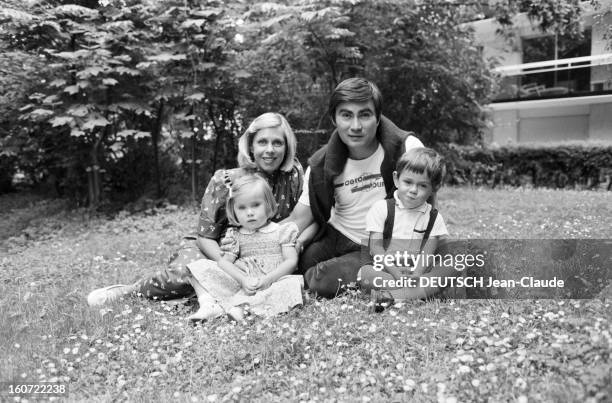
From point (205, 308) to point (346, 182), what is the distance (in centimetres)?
142

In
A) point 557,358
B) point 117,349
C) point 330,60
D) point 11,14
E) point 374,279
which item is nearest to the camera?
point 557,358

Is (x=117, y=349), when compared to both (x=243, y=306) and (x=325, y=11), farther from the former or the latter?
(x=325, y=11)

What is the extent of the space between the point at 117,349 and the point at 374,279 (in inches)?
67.7

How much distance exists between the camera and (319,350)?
2889 millimetres

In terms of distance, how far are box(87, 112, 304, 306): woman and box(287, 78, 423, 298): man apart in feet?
0.96

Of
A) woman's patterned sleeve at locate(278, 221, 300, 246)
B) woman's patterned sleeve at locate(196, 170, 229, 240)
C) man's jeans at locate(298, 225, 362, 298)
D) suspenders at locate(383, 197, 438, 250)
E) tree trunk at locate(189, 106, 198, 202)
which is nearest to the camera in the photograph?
suspenders at locate(383, 197, 438, 250)

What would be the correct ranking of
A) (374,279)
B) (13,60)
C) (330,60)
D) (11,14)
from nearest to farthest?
(374,279) → (11,14) → (13,60) → (330,60)

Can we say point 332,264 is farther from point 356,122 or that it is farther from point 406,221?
point 356,122

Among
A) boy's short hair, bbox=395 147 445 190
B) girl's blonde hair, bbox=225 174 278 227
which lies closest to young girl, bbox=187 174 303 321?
girl's blonde hair, bbox=225 174 278 227

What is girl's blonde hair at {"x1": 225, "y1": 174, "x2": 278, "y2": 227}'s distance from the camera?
12.4 feet

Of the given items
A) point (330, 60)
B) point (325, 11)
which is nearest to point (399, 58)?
point (330, 60)

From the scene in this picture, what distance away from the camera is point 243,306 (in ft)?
11.7

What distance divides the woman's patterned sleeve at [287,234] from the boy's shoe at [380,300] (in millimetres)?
774

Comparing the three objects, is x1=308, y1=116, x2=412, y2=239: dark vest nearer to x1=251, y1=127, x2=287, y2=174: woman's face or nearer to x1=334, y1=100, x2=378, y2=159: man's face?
x1=334, y1=100, x2=378, y2=159: man's face
